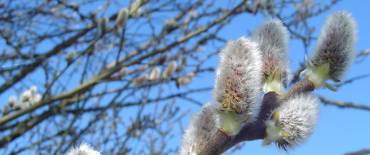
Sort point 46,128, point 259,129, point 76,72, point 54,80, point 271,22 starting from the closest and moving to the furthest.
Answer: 1. point 259,129
2. point 271,22
3. point 54,80
4. point 76,72
5. point 46,128

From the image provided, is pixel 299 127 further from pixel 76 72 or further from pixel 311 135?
pixel 76 72

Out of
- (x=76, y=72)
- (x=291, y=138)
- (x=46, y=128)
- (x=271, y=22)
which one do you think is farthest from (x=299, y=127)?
(x=46, y=128)

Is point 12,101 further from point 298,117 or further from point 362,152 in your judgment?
point 362,152

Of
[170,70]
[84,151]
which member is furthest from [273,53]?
[170,70]

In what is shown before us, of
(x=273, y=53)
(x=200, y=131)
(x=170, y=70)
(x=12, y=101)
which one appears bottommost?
(x=200, y=131)

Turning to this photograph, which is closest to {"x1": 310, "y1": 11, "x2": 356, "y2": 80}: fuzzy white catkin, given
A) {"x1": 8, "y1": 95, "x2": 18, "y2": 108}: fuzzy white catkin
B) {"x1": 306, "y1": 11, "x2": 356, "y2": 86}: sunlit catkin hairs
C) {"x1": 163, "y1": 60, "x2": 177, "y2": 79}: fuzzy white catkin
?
{"x1": 306, "y1": 11, "x2": 356, "y2": 86}: sunlit catkin hairs

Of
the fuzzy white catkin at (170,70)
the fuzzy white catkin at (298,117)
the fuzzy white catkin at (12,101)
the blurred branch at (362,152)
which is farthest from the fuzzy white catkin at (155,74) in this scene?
the blurred branch at (362,152)
